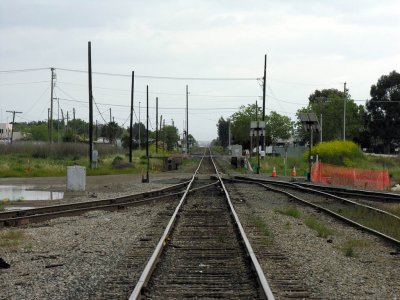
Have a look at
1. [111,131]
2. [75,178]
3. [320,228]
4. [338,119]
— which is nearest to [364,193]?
[320,228]

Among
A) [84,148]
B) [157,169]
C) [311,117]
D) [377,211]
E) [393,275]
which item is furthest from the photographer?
[84,148]

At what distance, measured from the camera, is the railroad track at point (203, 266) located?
712cm

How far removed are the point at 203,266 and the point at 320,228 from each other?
5.73 metres

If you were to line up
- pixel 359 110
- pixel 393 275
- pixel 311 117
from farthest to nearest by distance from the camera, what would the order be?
1. pixel 359 110
2. pixel 311 117
3. pixel 393 275

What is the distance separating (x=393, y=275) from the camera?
8.57m

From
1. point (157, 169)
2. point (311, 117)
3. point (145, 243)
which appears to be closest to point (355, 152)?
point (157, 169)

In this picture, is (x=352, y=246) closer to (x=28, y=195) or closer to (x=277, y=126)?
(x=28, y=195)

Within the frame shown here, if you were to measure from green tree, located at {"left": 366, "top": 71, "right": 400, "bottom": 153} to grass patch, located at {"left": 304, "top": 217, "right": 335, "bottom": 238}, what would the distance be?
96402mm

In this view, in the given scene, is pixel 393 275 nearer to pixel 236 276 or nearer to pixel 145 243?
pixel 236 276

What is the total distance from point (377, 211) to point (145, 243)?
8.83m

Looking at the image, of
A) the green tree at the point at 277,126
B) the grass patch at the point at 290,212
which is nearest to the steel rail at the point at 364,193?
the grass patch at the point at 290,212

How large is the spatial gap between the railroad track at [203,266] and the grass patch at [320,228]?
6.31 ft

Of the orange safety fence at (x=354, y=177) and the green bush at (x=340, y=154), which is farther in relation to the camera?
the green bush at (x=340, y=154)

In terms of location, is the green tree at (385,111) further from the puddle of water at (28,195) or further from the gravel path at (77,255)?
the gravel path at (77,255)
